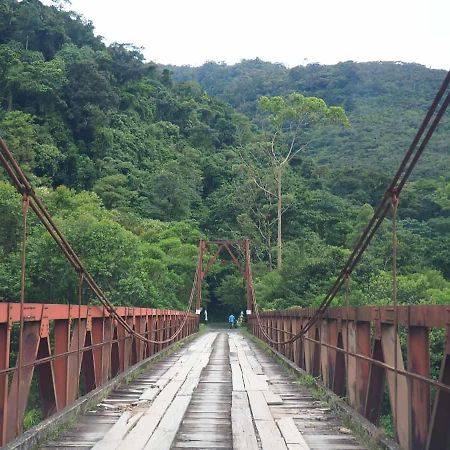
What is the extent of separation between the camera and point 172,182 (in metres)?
42.2

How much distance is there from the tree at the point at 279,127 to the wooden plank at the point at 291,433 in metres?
24.2

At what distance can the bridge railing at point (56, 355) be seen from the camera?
3.15 m

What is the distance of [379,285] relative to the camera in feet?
52.2

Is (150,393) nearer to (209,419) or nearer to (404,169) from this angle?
(209,419)

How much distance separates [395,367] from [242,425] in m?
1.30

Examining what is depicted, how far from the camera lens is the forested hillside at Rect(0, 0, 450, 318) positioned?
56.4 feet

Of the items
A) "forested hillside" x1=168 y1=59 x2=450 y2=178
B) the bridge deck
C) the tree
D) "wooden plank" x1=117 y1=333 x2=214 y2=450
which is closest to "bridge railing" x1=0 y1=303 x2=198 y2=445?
the bridge deck

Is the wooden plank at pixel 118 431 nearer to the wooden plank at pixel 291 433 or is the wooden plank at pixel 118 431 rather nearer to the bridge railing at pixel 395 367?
the wooden plank at pixel 291 433

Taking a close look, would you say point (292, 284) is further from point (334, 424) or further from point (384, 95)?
point (384, 95)

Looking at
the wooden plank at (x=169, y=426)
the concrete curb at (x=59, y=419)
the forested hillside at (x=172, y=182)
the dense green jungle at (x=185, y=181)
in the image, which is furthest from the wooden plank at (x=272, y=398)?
the forested hillside at (x=172, y=182)

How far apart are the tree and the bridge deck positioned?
2253 centimetres

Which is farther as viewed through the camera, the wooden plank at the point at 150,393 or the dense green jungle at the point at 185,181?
the dense green jungle at the point at 185,181

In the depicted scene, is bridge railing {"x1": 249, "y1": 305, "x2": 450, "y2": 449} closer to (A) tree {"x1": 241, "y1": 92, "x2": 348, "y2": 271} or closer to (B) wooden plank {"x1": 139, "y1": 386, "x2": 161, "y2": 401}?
(B) wooden plank {"x1": 139, "y1": 386, "x2": 161, "y2": 401}

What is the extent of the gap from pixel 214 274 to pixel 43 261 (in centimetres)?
2377
